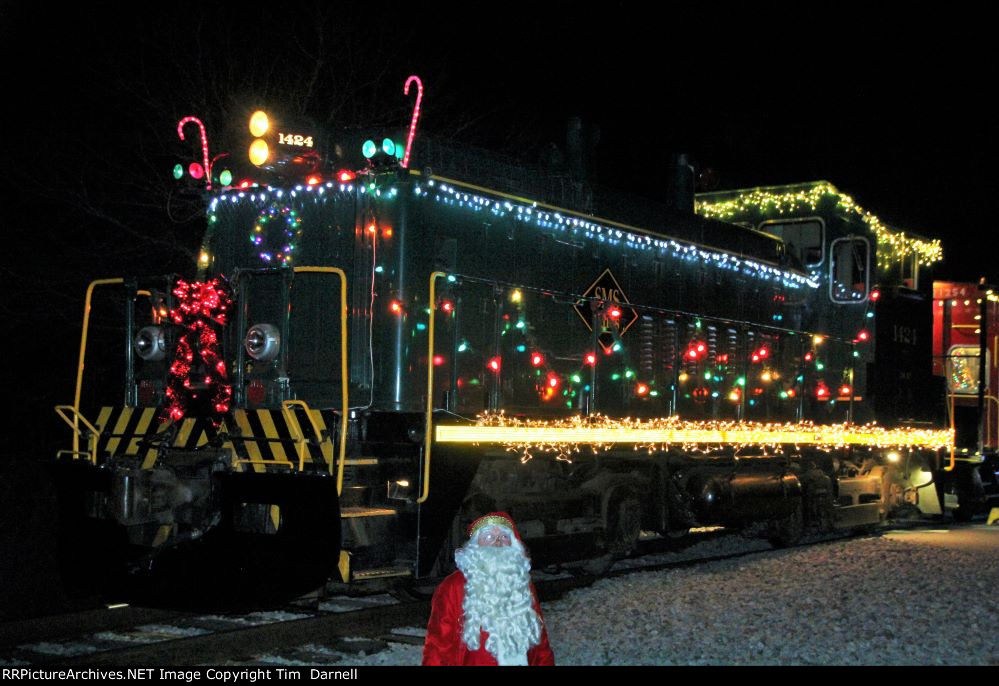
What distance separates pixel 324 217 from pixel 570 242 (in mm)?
2244

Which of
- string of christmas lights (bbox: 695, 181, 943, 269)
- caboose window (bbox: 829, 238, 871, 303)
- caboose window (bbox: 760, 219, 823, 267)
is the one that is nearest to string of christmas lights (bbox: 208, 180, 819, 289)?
caboose window (bbox: 760, 219, 823, 267)

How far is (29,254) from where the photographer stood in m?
16.0

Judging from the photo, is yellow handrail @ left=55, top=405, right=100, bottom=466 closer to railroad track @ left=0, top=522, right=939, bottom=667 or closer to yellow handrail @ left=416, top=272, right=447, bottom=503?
railroad track @ left=0, top=522, right=939, bottom=667

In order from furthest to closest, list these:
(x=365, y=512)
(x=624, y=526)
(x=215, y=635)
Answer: (x=624, y=526) < (x=365, y=512) < (x=215, y=635)

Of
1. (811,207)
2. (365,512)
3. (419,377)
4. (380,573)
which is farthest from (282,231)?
(811,207)

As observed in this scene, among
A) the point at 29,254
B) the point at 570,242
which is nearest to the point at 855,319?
the point at 570,242

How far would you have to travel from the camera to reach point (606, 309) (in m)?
9.53

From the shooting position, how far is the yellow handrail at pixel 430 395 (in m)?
7.30

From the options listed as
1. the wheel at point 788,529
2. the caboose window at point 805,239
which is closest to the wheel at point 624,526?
the wheel at point 788,529

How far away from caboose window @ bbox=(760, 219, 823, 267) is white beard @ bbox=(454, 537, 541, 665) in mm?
9268

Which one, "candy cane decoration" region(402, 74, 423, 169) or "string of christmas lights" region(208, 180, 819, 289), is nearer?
"candy cane decoration" region(402, 74, 423, 169)

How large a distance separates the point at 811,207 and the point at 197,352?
314 inches

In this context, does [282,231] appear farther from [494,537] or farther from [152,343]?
[494,537]

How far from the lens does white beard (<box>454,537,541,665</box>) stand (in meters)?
4.21
